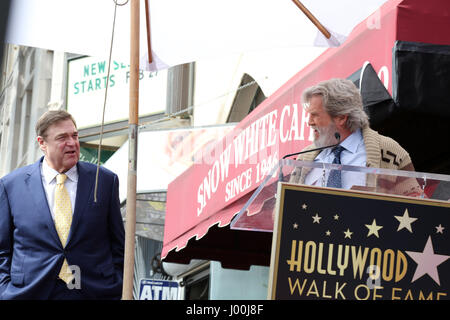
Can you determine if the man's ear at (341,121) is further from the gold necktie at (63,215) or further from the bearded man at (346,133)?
the gold necktie at (63,215)

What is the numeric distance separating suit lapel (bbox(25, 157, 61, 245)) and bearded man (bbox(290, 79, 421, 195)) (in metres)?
1.18

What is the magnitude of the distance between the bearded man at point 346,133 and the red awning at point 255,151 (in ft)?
4.77

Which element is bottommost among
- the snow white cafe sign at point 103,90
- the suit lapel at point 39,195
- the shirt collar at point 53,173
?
the suit lapel at point 39,195

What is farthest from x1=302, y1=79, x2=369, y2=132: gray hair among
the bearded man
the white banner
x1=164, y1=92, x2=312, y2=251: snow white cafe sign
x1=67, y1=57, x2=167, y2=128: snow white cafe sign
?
x1=67, y1=57, x2=167, y2=128: snow white cafe sign

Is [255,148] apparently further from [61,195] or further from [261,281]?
[261,281]

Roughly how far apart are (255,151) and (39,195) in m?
3.34

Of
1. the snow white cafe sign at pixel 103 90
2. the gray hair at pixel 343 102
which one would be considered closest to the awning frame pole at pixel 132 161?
the gray hair at pixel 343 102

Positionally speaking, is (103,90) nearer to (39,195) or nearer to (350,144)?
(39,195)

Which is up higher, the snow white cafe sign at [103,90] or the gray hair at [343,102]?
the snow white cafe sign at [103,90]

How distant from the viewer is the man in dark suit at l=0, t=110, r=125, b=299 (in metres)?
3.97

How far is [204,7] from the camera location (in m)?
5.97

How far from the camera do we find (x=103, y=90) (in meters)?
18.6

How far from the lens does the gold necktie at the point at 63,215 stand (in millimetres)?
3961
